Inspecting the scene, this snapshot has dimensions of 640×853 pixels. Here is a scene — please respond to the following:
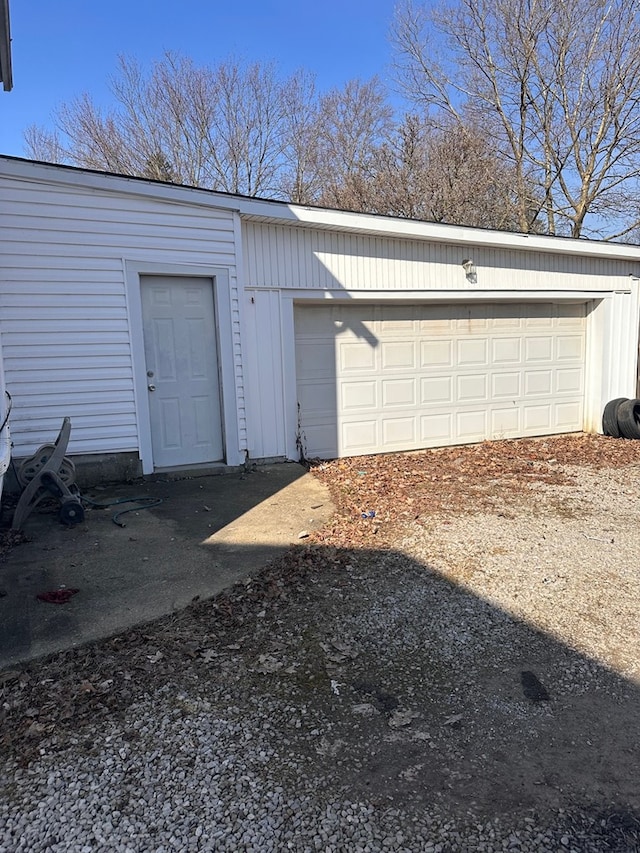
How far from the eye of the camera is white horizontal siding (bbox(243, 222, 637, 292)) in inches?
271

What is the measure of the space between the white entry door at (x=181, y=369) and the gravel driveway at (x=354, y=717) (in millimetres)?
2874

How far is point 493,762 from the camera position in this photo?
6.63 feet

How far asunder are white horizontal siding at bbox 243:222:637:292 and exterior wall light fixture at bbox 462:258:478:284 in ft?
0.19

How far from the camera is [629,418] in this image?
899cm

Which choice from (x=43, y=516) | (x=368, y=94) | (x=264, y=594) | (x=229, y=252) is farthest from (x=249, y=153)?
(x=264, y=594)

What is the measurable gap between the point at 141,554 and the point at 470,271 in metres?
6.34

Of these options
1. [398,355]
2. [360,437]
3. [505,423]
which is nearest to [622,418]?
[505,423]

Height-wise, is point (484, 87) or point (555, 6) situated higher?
point (555, 6)

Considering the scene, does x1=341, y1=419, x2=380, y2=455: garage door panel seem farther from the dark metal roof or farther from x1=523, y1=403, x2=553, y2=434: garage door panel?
the dark metal roof

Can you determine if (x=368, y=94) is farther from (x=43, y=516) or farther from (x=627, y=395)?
(x=43, y=516)

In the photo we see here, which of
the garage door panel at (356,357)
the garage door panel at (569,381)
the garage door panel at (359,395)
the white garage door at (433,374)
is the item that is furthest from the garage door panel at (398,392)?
the garage door panel at (569,381)

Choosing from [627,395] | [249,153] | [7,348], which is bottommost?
[627,395]

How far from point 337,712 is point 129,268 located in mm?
5141

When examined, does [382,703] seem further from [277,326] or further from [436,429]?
[436,429]
